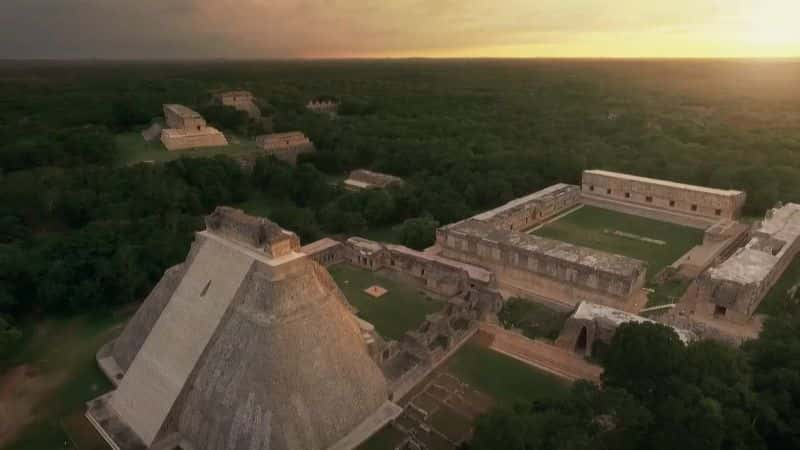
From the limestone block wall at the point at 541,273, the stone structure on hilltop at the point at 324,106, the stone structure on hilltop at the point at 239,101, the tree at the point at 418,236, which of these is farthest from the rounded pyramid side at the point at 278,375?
the stone structure on hilltop at the point at 324,106

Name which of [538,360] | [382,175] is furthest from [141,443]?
[382,175]

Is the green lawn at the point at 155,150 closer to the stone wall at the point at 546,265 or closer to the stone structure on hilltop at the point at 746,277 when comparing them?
the stone wall at the point at 546,265

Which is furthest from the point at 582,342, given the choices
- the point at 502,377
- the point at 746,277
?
the point at 746,277

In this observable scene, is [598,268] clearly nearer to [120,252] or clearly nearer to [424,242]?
[424,242]

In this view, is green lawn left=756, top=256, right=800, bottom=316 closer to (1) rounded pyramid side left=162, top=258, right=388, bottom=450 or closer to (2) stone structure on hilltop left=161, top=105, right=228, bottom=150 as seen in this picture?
(1) rounded pyramid side left=162, top=258, right=388, bottom=450

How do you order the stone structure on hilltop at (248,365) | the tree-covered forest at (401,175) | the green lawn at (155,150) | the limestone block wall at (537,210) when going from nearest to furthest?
the tree-covered forest at (401,175) → the stone structure on hilltop at (248,365) → the limestone block wall at (537,210) → the green lawn at (155,150)

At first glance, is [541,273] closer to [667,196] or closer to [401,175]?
[667,196]
